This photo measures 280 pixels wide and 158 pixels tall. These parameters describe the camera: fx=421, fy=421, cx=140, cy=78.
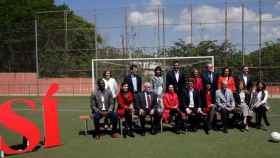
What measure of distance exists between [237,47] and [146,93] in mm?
16565

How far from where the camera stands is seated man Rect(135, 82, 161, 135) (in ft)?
34.4

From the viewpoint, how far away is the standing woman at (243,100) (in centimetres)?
1075

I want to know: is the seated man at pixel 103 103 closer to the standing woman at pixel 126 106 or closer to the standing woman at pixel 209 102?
the standing woman at pixel 126 106

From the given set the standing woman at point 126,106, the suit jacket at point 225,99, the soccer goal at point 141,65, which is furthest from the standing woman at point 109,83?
the soccer goal at point 141,65

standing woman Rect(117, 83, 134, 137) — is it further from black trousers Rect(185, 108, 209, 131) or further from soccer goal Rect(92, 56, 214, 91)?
soccer goal Rect(92, 56, 214, 91)

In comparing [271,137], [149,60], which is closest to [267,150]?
[271,137]

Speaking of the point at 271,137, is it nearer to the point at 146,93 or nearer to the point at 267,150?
the point at 267,150

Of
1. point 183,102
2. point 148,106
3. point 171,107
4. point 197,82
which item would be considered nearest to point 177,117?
point 171,107

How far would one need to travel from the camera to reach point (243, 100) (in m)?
11.1

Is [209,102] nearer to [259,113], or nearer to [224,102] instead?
[224,102]

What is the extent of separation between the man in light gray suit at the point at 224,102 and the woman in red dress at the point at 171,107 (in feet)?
3.42

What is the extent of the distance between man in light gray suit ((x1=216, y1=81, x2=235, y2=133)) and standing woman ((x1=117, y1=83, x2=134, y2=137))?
221 cm

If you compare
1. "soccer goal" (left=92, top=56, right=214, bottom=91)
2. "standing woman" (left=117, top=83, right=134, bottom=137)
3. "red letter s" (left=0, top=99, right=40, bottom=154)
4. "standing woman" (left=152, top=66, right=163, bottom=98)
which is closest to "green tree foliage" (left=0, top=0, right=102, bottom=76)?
"soccer goal" (left=92, top=56, right=214, bottom=91)

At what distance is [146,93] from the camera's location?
10711mm
